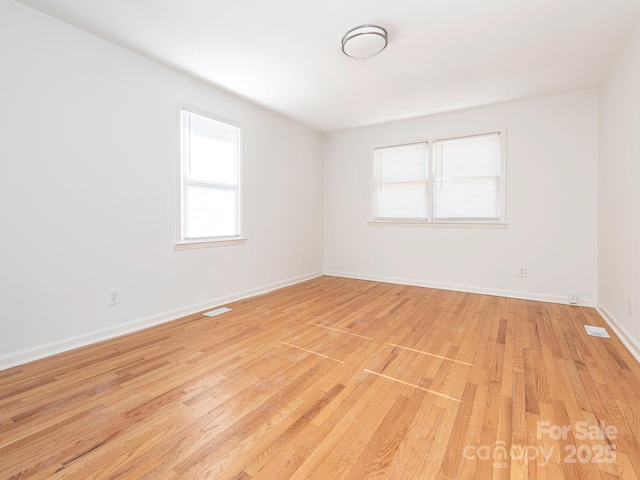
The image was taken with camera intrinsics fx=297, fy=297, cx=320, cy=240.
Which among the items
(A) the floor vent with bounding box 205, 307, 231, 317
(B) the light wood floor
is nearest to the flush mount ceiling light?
(B) the light wood floor

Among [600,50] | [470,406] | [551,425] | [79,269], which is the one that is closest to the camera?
[551,425]

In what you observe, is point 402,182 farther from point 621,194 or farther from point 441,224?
point 621,194

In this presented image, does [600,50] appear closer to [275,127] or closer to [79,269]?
[275,127]

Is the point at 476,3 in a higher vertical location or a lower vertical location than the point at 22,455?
higher

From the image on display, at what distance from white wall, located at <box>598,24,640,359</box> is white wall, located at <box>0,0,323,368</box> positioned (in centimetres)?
395

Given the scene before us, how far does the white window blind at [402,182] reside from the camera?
4.63 m

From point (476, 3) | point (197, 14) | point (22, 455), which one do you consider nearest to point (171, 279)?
point (22, 455)

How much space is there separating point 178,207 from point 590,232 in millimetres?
4797

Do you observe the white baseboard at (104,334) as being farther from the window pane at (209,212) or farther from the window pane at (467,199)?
the window pane at (467,199)

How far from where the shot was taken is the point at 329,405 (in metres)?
1.70

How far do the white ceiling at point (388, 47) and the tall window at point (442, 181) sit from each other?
2.46ft

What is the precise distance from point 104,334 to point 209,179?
6.21 feet

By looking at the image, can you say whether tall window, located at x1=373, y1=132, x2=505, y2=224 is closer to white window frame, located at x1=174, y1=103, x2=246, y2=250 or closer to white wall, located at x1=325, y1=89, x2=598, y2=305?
white wall, located at x1=325, y1=89, x2=598, y2=305

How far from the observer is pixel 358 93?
3.68 metres
